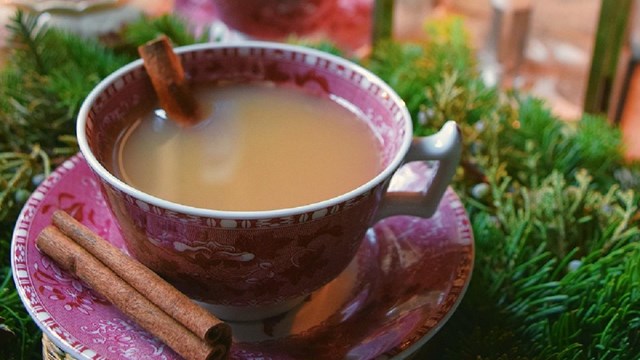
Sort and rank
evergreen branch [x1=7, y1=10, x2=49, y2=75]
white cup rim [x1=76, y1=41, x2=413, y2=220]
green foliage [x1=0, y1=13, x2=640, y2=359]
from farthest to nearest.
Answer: evergreen branch [x1=7, y1=10, x2=49, y2=75]
green foliage [x1=0, y1=13, x2=640, y2=359]
white cup rim [x1=76, y1=41, x2=413, y2=220]

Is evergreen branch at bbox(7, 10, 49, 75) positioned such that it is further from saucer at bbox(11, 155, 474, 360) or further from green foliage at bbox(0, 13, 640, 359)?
saucer at bbox(11, 155, 474, 360)

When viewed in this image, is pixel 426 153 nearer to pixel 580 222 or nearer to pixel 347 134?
pixel 347 134

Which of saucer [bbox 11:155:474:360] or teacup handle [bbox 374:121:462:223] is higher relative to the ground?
teacup handle [bbox 374:121:462:223]

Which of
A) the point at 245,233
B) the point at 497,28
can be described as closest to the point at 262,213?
the point at 245,233

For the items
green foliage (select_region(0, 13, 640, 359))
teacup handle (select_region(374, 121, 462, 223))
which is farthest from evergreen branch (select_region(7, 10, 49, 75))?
teacup handle (select_region(374, 121, 462, 223))

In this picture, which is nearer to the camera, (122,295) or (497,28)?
(122,295)

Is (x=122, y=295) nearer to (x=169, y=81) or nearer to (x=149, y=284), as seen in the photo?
(x=149, y=284)

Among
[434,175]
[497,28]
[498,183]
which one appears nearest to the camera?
[434,175]
